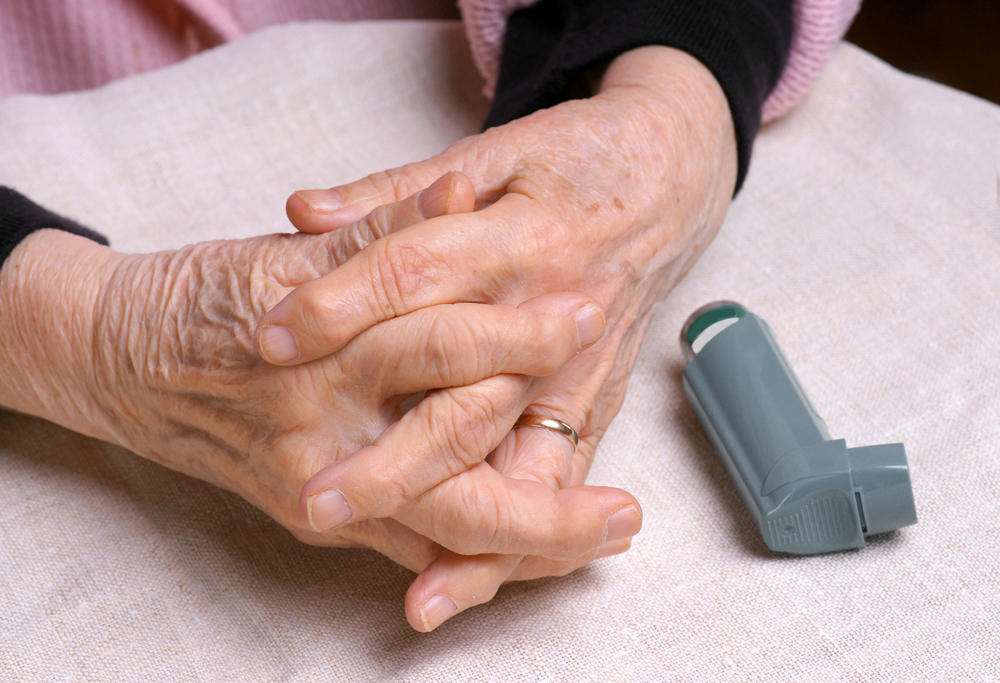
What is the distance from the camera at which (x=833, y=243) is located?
86 cm

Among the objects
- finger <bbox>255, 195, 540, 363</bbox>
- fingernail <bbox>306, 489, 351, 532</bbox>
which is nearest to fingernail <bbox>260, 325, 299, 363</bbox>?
finger <bbox>255, 195, 540, 363</bbox>

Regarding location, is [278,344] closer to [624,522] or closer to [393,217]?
[393,217]

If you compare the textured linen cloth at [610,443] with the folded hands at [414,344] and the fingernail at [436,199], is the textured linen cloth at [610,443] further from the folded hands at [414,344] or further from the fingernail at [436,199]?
the fingernail at [436,199]

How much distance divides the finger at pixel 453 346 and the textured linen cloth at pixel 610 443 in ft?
0.57

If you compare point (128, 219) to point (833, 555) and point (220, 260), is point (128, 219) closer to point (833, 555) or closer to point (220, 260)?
point (220, 260)

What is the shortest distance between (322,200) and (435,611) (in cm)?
34

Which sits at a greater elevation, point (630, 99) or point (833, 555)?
point (630, 99)

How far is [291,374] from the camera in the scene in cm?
58

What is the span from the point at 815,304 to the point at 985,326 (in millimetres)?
157

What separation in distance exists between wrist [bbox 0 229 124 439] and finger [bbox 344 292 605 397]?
27 cm

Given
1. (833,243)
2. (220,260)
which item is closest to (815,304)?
(833,243)

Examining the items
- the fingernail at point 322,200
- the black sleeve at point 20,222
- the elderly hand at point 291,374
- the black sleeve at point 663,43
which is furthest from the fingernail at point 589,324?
the black sleeve at point 20,222

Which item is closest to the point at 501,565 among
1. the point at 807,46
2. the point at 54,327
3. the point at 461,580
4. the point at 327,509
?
the point at 461,580

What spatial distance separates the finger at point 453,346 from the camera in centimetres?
56
